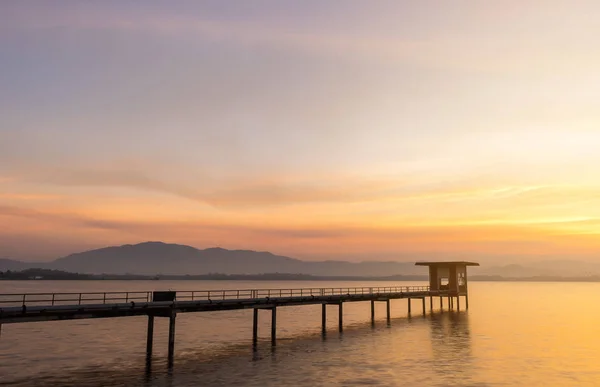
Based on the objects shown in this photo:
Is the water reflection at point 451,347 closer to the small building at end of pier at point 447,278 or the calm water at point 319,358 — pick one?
the calm water at point 319,358

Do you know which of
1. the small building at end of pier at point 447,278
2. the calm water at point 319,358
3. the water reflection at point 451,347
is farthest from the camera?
the small building at end of pier at point 447,278

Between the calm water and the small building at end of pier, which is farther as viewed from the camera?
the small building at end of pier

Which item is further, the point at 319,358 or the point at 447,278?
the point at 447,278

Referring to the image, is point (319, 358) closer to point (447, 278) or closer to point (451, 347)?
point (451, 347)

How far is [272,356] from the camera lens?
147 ft

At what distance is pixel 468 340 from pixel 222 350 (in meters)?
28.6

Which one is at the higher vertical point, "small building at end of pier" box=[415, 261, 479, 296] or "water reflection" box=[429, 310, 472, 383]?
"small building at end of pier" box=[415, 261, 479, 296]

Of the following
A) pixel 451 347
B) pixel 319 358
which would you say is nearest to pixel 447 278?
pixel 451 347

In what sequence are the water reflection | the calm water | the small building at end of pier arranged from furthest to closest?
the small building at end of pier < the water reflection < the calm water

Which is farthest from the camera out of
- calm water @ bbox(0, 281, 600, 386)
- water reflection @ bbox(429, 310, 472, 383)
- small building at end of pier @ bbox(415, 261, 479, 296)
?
small building at end of pier @ bbox(415, 261, 479, 296)

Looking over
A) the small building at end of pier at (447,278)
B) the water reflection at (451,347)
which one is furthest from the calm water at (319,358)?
the small building at end of pier at (447,278)

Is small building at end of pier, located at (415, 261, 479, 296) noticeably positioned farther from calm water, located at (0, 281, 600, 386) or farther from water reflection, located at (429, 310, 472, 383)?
calm water, located at (0, 281, 600, 386)

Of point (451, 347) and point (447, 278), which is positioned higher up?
point (447, 278)

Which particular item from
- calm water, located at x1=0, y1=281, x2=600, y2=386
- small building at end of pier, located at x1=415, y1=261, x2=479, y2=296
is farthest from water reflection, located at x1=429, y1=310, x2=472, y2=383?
small building at end of pier, located at x1=415, y1=261, x2=479, y2=296
